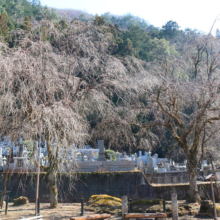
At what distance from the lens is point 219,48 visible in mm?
12977

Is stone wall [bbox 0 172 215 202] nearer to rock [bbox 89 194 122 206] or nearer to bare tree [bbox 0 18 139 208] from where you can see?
rock [bbox 89 194 122 206]

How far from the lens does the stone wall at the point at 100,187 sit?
52.1ft

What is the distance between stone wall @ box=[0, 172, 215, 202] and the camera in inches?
625

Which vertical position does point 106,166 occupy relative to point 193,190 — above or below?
above

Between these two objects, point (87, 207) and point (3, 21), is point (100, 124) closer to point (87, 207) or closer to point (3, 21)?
point (87, 207)

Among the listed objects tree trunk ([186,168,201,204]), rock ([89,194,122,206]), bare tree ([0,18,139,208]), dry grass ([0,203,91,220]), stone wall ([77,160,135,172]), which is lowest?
dry grass ([0,203,91,220])

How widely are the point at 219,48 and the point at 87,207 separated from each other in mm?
9466

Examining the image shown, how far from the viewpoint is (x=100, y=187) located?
16.3 metres

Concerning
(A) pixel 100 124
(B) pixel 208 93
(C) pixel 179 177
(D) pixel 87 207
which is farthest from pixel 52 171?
(C) pixel 179 177

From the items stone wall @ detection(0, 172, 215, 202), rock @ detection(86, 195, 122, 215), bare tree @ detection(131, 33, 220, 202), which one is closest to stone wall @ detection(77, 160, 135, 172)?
stone wall @ detection(0, 172, 215, 202)

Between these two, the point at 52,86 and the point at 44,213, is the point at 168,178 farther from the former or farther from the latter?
the point at 52,86

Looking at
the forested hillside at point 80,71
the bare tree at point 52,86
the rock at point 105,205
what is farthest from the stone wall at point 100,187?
the bare tree at point 52,86

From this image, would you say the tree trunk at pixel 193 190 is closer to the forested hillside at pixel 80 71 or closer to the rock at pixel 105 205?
the forested hillside at pixel 80 71

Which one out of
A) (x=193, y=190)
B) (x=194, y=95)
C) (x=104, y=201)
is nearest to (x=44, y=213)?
(x=104, y=201)
